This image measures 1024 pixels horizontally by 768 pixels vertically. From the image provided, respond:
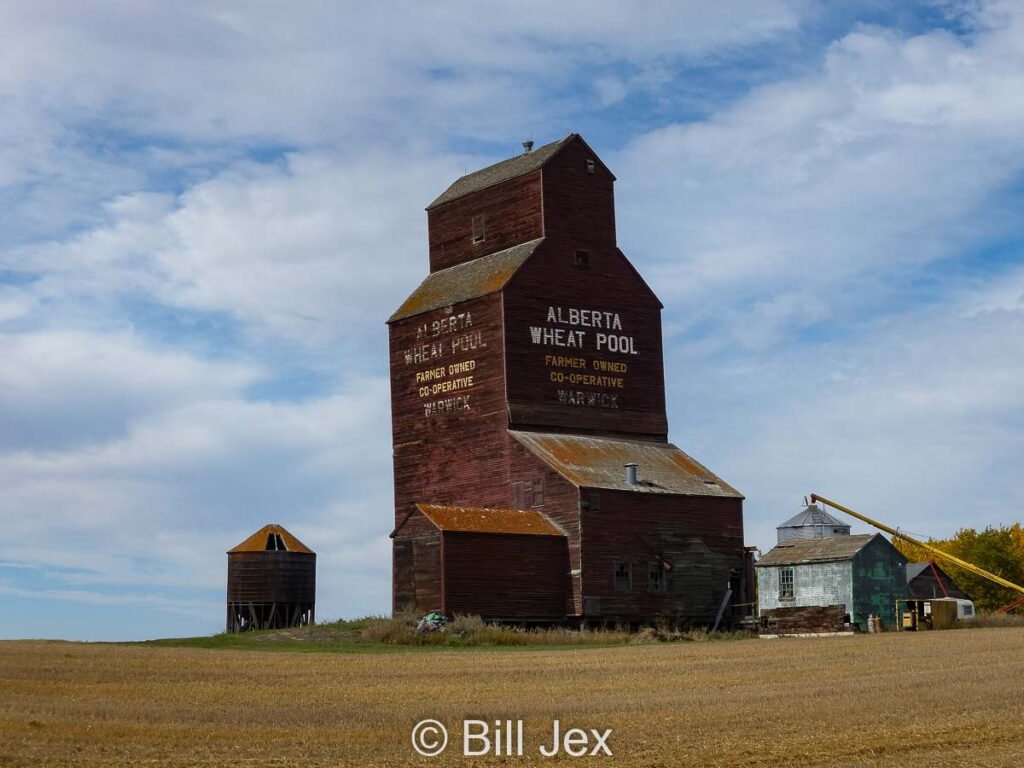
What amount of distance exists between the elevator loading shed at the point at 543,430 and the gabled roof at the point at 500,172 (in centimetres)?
9

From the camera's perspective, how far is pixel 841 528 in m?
64.7

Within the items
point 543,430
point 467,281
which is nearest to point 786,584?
point 543,430

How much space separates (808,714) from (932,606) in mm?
31821

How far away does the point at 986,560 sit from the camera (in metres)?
79.9

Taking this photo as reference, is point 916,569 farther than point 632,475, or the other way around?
point 916,569

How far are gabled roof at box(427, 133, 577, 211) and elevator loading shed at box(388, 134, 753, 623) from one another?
0.09 m

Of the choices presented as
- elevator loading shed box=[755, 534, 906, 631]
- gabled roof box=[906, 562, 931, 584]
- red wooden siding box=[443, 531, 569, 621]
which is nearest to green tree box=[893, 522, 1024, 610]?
gabled roof box=[906, 562, 931, 584]

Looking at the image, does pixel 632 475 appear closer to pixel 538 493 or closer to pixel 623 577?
pixel 538 493

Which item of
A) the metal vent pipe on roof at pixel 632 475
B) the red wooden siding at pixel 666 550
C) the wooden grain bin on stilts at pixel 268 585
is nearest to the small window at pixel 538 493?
the red wooden siding at pixel 666 550

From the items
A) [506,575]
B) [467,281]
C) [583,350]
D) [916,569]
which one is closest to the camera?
[506,575]

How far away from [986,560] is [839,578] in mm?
32989

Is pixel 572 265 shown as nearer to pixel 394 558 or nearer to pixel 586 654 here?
pixel 394 558

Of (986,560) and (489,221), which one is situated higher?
(489,221)

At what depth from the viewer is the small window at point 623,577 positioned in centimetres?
4966
